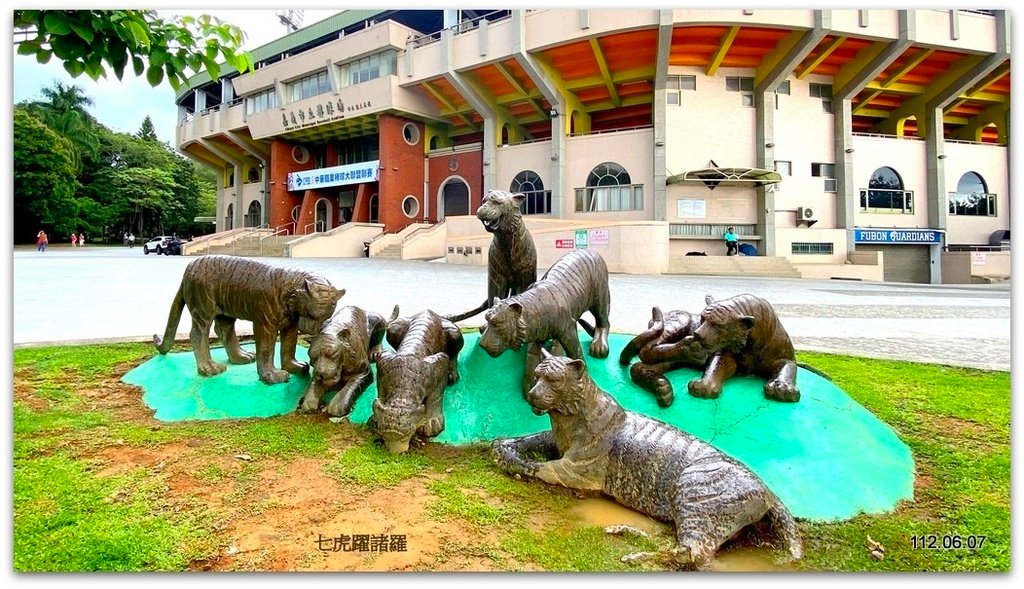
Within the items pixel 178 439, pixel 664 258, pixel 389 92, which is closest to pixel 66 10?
pixel 178 439

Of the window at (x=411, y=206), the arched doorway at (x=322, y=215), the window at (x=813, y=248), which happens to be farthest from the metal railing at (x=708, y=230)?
the arched doorway at (x=322, y=215)

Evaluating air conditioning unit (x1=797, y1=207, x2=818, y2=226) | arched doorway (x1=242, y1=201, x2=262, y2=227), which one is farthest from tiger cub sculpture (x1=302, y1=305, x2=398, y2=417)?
arched doorway (x1=242, y1=201, x2=262, y2=227)

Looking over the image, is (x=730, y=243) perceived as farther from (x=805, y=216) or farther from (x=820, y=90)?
(x=820, y=90)

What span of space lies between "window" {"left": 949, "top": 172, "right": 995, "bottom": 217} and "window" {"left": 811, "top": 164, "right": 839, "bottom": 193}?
744 cm

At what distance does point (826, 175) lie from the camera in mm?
30344

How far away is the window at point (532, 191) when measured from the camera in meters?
32.9

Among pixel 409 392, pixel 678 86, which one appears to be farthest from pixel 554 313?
pixel 678 86

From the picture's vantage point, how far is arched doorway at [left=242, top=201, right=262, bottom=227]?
49.3 metres

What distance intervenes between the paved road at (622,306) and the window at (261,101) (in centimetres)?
2570

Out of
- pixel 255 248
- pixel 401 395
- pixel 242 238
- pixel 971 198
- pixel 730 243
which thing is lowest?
pixel 401 395

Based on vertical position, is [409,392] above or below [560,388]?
below

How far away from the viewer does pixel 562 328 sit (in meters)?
4.31

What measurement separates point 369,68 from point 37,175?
35.8m

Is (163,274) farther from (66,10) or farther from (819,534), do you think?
(819,534)
